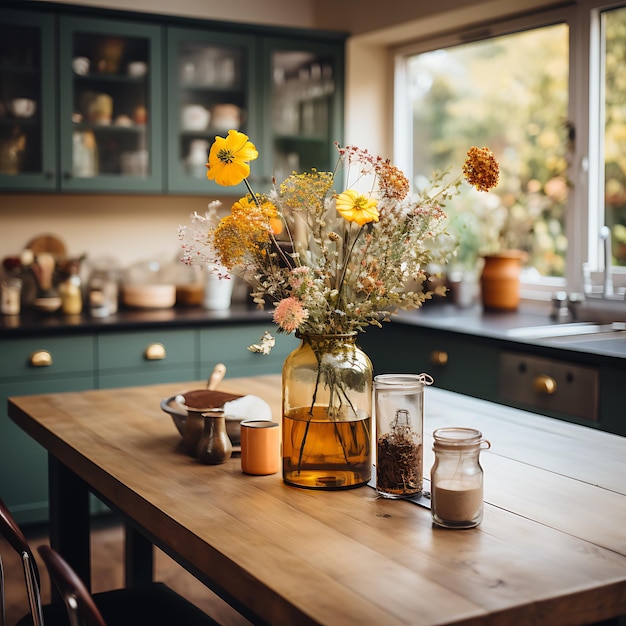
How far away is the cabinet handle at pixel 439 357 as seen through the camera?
3.68 m

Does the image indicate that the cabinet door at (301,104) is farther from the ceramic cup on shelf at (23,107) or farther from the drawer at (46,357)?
the drawer at (46,357)

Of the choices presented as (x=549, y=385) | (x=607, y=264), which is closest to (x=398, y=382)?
(x=549, y=385)

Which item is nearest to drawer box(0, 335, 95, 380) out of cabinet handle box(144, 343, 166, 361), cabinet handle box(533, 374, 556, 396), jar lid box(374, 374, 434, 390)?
cabinet handle box(144, 343, 166, 361)

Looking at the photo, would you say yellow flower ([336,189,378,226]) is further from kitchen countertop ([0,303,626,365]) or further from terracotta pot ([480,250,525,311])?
terracotta pot ([480,250,525,311])

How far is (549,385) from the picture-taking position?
3119 millimetres

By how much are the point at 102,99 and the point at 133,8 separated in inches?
22.4

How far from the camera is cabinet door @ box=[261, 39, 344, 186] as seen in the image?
4.53m

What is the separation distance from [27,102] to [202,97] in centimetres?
83

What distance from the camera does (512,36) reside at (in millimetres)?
4262

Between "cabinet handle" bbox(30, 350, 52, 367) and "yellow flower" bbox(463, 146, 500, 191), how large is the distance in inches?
100

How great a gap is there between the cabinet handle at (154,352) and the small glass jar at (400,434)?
243 cm

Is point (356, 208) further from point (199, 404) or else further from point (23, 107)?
point (23, 107)

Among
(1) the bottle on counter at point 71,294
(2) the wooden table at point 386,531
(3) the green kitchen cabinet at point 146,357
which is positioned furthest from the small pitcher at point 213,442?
(1) the bottle on counter at point 71,294

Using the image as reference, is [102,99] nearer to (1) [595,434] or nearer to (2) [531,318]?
(2) [531,318]
